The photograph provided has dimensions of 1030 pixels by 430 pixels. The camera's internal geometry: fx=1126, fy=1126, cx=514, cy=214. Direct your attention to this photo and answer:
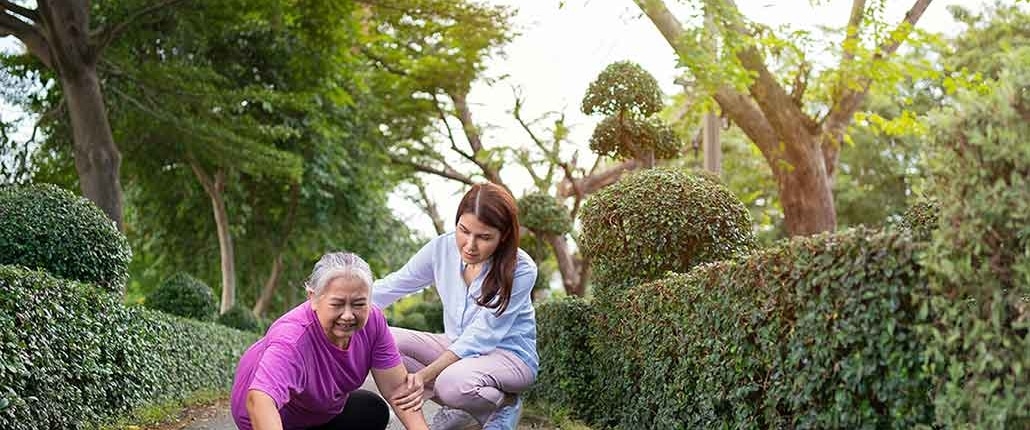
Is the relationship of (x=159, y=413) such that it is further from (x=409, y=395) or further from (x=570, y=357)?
(x=409, y=395)

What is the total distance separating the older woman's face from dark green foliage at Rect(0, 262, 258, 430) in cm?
186

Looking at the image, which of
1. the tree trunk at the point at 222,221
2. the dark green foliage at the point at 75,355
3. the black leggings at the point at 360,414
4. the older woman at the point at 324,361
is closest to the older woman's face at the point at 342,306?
the older woman at the point at 324,361

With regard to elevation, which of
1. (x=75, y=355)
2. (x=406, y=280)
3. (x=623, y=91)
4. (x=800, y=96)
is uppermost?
(x=800, y=96)

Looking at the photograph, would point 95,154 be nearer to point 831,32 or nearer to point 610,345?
point 610,345

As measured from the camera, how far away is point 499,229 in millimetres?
5438

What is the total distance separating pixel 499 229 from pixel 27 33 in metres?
10.5

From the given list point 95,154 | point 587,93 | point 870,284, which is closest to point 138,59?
point 95,154

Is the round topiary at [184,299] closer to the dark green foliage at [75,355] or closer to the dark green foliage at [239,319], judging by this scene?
the dark green foliage at [239,319]

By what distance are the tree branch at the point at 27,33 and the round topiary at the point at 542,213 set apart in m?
7.85

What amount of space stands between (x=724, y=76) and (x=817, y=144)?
10.6 ft

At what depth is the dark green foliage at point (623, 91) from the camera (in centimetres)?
1423

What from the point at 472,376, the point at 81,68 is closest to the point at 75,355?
the point at 472,376

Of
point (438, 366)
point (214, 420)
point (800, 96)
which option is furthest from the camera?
point (800, 96)

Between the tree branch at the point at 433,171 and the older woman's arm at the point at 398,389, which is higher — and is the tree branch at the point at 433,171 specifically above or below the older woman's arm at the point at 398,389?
above
